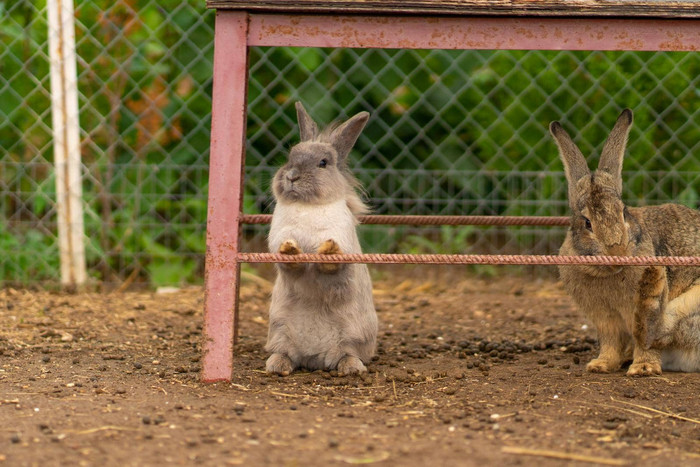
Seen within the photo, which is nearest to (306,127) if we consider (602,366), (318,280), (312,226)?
(312,226)

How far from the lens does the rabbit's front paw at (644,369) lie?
423 centimetres

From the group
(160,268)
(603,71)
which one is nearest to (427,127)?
(603,71)

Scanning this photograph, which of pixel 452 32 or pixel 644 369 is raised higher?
pixel 452 32

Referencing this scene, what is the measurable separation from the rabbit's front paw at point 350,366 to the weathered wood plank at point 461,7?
1545 millimetres

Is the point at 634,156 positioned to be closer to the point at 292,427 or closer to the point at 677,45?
the point at 677,45

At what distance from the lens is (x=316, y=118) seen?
6836mm

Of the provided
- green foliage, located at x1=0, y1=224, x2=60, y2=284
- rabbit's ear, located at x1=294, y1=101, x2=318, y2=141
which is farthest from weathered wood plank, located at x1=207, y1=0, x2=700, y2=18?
green foliage, located at x1=0, y1=224, x2=60, y2=284

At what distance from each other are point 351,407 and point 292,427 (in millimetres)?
434

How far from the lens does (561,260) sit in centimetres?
377

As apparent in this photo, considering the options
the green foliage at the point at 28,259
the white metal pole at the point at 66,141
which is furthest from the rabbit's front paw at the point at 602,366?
the green foliage at the point at 28,259

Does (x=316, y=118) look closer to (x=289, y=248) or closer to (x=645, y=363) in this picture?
(x=289, y=248)

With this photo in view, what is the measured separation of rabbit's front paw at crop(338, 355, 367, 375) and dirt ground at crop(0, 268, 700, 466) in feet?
0.28

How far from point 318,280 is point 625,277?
1.37 m

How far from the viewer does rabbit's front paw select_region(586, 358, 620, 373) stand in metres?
4.35
